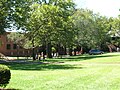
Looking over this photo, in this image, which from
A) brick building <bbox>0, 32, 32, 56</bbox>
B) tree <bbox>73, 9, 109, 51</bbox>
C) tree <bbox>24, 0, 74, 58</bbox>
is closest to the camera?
tree <bbox>24, 0, 74, 58</bbox>

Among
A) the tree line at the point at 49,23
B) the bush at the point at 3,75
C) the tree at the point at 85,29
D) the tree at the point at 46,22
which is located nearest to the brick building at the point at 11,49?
the tree line at the point at 49,23

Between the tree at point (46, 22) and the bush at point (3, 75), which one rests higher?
the tree at point (46, 22)

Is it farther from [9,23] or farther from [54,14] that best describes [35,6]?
[9,23]

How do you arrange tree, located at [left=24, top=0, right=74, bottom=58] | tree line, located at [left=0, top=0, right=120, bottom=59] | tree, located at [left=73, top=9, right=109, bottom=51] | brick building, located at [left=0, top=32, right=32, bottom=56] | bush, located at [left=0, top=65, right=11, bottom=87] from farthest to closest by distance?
brick building, located at [left=0, top=32, right=32, bottom=56] → tree, located at [left=73, top=9, right=109, bottom=51] → tree, located at [left=24, top=0, right=74, bottom=58] → tree line, located at [left=0, top=0, right=120, bottom=59] → bush, located at [left=0, top=65, right=11, bottom=87]

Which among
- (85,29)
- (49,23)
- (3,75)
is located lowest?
(3,75)

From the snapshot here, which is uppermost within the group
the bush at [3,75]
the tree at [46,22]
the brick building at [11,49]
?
the tree at [46,22]

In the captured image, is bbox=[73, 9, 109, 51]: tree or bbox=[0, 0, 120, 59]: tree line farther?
bbox=[73, 9, 109, 51]: tree

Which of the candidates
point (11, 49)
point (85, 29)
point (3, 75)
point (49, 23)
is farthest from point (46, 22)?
point (3, 75)

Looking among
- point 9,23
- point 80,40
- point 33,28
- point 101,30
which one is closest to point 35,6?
point 33,28

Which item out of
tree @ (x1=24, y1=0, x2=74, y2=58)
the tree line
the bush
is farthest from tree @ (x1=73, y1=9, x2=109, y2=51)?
the bush

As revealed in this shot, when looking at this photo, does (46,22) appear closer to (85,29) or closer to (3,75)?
(85,29)

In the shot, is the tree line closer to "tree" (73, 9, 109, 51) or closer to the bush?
"tree" (73, 9, 109, 51)

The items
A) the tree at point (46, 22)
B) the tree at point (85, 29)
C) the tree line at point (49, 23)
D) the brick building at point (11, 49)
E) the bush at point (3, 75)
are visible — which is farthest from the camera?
the brick building at point (11, 49)

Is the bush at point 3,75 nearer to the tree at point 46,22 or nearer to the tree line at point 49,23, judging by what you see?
the tree line at point 49,23
